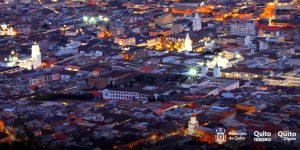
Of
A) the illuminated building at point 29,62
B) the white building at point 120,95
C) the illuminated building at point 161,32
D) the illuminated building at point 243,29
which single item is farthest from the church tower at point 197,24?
the white building at point 120,95

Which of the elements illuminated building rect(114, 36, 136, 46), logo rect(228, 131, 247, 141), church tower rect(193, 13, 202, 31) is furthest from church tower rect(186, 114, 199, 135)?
church tower rect(193, 13, 202, 31)

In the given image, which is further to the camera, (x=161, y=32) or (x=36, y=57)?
(x=161, y=32)

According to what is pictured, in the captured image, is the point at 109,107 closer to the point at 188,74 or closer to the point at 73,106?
the point at 73,106

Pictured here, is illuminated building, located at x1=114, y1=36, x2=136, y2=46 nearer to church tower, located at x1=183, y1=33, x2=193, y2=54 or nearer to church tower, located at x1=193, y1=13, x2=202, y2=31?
church tower, located at x1=183, y1=33, x2=193, y2=54

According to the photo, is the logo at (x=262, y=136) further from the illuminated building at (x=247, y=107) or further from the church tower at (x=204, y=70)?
the church tower at (x=204, y=70)

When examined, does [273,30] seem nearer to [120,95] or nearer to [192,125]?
[120,95]

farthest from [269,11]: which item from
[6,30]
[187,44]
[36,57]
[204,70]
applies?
[36,57]

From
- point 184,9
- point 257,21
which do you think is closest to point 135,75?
point 257,21
